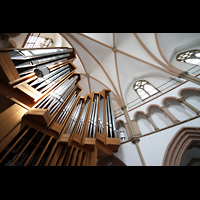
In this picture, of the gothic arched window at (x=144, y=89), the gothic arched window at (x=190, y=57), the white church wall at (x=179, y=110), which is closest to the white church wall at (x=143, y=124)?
the white church wall at (x=179, y=110)

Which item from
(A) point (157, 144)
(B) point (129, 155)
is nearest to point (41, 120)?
(B) point (129, 155)

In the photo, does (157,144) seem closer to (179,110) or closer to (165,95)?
(179,110)

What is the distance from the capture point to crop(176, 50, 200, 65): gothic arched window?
24.4 feet

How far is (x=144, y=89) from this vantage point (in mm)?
9172

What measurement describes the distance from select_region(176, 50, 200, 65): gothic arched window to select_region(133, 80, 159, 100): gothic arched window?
2.88 m

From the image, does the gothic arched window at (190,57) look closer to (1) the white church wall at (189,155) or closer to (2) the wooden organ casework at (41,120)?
(1) the white church wall at (189,155)

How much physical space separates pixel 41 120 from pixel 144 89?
27.3 feet

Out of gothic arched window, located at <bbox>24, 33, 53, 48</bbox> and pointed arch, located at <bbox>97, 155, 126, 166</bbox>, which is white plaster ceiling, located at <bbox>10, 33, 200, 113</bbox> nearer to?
gothic arched window, located at <bbox>24, 33, 53, 48</bbox>

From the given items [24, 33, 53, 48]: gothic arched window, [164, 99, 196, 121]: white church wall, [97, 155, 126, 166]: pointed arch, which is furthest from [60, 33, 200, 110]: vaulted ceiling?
[97, 155, 126, 166]: pointed arch

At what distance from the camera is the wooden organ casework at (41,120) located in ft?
9.05
